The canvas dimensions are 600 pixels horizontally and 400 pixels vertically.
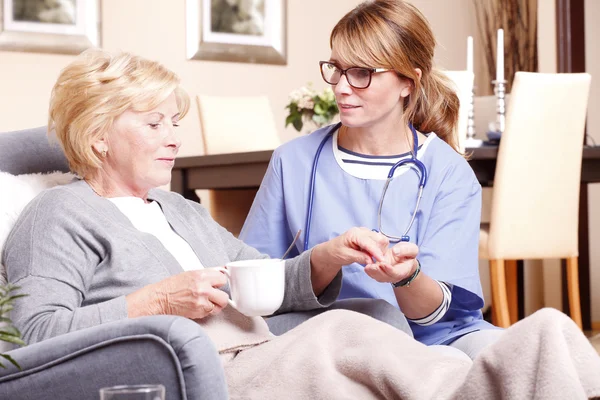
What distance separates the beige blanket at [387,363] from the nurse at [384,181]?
0.43 metres

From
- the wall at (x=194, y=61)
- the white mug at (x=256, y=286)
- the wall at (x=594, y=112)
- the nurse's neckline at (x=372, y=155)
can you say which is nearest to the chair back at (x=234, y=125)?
the wall at (x=194, y=61)

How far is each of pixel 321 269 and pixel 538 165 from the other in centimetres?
206

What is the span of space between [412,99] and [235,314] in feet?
2.45

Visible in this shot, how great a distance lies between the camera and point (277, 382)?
1306mm

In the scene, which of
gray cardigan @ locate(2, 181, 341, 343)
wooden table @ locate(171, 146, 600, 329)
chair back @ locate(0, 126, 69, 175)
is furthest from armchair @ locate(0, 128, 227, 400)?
wooden table @ locate(171, 146, 600, 329)

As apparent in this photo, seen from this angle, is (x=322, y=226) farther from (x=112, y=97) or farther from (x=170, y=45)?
Result: (x=170, y=45)

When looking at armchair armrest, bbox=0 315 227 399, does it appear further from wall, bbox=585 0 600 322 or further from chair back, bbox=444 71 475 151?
wall, bbox=585 0 600 322

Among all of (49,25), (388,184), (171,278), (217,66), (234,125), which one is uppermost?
(49,25)

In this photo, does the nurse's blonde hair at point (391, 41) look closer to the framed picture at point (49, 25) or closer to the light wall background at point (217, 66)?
the light wall background at point (217, 66)

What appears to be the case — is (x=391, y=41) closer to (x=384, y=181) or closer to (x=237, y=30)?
(x=384, y=181)

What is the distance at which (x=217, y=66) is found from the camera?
16.8 ft

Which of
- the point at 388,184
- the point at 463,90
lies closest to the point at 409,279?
the point at 388,184

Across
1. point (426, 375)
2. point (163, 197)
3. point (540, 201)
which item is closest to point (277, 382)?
point (426, 375)

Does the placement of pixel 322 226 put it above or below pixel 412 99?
below
